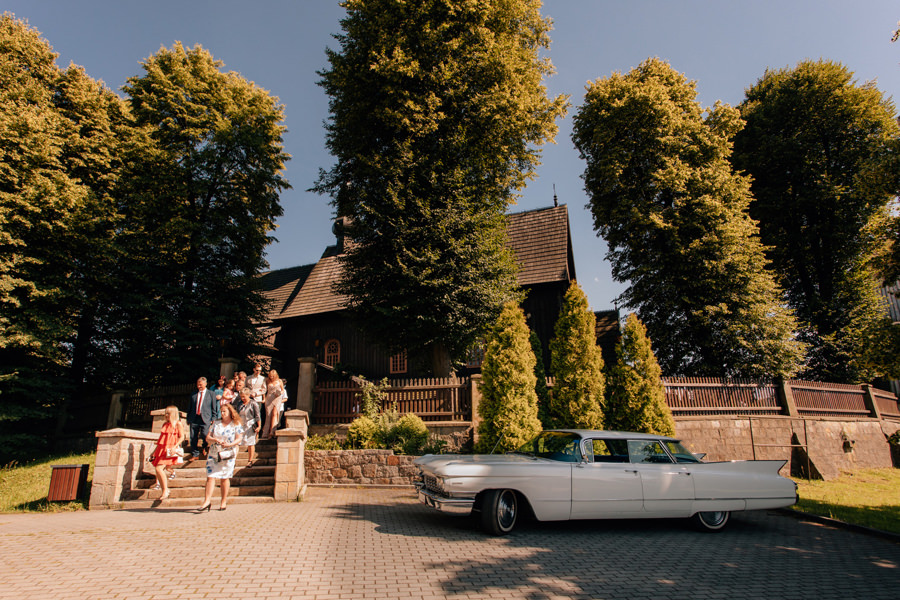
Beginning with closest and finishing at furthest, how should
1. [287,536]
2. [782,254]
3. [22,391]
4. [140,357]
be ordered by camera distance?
[287,536]
[22,391]
[140,357]
[782,254]

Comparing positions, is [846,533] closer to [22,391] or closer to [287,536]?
[287,536]

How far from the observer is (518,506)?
693 cm

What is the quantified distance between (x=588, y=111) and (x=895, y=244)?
14.3 metres

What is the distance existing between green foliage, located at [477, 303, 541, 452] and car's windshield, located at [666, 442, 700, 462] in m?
4.05

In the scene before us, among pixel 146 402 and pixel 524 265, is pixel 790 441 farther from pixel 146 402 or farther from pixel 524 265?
pixel 146 402

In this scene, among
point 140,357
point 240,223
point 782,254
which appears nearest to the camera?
point 140,357

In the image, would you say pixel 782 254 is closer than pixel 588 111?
No

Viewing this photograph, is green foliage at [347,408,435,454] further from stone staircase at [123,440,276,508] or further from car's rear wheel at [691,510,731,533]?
car's rear wheel at [691,510,731,533]

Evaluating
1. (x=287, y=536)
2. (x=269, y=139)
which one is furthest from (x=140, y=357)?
(x=287, y=536)

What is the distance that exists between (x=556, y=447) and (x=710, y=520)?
2717mm

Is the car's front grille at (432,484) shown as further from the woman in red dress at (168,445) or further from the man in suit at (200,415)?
the man in suit at (200,415)

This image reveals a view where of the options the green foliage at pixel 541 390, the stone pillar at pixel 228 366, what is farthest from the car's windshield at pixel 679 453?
the stone pillar at pixel 228 366

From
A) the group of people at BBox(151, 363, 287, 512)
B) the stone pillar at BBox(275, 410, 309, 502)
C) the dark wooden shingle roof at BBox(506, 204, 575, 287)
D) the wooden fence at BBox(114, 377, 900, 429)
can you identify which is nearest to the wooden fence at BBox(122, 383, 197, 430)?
the wooden fence at BBox(114, 377, 900, 429)

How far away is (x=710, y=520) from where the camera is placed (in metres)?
7.15
